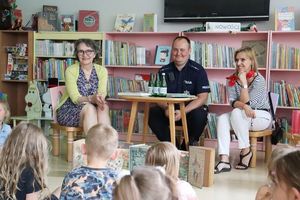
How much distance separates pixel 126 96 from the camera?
3633 millimetres

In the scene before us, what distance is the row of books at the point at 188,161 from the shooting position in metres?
3.11

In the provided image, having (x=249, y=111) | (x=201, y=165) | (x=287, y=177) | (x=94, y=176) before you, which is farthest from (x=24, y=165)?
(x=249, y=111)

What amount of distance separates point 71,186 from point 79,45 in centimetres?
249

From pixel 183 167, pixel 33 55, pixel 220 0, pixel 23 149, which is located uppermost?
pixel 220 0

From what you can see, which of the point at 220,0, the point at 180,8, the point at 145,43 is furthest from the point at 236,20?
the point at 145,43

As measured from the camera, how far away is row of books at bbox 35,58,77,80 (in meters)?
5.25

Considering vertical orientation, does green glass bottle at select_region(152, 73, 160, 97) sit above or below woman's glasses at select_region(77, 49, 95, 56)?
below

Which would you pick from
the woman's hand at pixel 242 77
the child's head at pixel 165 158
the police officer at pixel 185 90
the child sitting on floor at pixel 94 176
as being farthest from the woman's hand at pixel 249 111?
the child sitting on floor at pixel 94 176

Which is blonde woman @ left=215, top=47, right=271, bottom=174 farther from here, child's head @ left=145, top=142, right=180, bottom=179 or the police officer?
child's head @ left=145, top=142, right=180, bottom=179

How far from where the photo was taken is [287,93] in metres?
4.58

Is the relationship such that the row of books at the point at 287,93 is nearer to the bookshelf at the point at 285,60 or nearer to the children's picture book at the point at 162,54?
the bookshelf at the point at 285,60

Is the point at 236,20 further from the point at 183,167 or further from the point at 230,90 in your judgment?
the point at 183,167

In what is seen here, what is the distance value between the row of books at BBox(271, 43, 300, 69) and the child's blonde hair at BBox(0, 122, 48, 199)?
10.9 ft

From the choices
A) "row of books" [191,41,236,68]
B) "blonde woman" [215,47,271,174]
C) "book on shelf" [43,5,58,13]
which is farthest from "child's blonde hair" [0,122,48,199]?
"book on shelf" [43,5,58,13]
